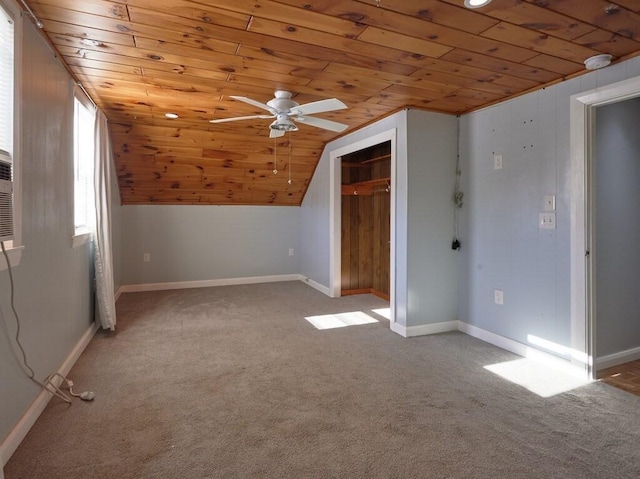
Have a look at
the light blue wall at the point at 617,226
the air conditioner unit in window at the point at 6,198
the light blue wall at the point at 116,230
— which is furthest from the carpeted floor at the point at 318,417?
the light blue wall at the point at 116,230

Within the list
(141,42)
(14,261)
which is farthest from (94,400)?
(141,42)

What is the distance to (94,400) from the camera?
227 centimetres

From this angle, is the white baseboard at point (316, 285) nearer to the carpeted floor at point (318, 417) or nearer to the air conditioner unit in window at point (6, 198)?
the carpeted floor at point (318, 417)

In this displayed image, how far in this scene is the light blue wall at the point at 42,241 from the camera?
186 centimetres

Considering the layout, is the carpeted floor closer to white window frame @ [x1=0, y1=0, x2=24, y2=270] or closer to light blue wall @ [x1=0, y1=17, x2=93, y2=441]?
light blue wall @ [x1=0, y1=17, x2=93, y2=441]

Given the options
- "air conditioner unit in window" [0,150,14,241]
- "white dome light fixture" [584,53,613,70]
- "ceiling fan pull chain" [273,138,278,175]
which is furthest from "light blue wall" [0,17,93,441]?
"white dome light fixture" [584,53,613,70]

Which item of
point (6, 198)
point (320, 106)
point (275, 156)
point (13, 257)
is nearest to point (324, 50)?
point (320, 106)

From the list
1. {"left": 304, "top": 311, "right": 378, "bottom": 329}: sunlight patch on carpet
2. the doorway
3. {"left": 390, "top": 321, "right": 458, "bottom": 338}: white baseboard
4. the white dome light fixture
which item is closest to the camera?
the white dome light fixture

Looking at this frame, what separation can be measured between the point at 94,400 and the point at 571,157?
3.60 metres

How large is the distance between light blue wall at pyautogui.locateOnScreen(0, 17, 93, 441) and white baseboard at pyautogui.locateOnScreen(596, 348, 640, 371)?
12.3ft

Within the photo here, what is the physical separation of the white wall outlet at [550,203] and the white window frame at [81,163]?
368 centimetres

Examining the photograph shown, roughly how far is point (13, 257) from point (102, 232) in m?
1.75

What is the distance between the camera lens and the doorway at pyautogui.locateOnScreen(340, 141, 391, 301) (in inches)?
205

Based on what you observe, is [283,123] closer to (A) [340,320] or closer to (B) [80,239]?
(B) [80,239]
